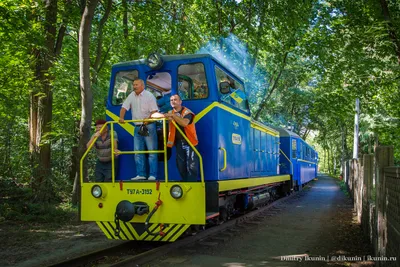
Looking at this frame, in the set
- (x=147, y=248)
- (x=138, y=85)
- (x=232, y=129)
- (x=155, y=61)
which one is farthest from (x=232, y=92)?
(x=147, y=248)

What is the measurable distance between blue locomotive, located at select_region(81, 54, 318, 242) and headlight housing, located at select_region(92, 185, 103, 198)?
0.02 meters

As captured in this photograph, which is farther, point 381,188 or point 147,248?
point 147,248

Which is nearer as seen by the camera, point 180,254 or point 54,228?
point 180,254

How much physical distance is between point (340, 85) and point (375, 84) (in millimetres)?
1289

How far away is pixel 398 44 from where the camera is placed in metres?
8.22

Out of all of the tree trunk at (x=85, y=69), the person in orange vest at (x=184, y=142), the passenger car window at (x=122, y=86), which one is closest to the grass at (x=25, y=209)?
the tree trunk at (x=85, y=69)

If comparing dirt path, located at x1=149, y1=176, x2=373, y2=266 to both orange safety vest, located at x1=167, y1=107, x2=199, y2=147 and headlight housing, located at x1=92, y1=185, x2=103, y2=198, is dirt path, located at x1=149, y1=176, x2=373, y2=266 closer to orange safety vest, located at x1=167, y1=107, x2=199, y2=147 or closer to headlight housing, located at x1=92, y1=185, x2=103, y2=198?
headlight housing, located at x1=92, y1=185, x2=103, y2=198

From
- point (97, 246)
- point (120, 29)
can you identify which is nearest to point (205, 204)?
point (97, 246)

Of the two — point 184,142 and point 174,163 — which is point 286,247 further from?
point 184,142

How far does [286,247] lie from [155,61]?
4.06 metres

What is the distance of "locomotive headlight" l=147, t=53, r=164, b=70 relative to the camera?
263 inches

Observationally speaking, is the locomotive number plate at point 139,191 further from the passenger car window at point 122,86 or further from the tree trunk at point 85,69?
the tree trunk at point 85,69

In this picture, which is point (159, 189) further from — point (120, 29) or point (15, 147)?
point (120, 29)

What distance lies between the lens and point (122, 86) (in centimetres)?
718
